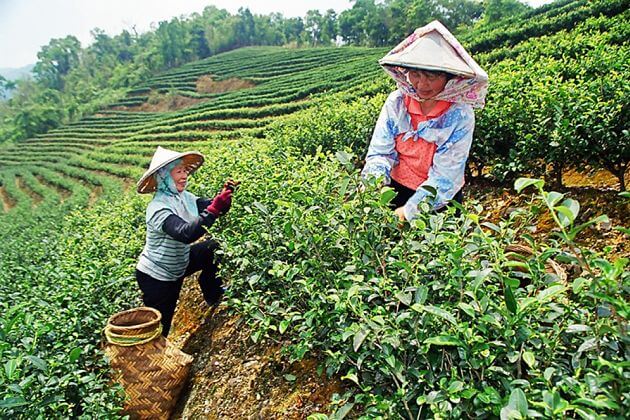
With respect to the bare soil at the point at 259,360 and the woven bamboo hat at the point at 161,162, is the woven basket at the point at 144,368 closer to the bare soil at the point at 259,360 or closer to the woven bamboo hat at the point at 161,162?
the bare soil at the point at 259,360

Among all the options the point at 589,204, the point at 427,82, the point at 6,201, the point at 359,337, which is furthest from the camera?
the point at 6,201

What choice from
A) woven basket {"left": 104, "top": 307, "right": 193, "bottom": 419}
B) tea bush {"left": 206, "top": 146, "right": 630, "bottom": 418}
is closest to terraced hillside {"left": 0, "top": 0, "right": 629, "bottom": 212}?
tea bush {"left": 206, "top": 146, "right": 630, "bottom": 418}

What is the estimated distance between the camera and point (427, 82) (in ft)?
7.46

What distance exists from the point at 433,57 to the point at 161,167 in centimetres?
187

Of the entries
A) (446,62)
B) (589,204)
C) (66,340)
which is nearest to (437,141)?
(446,62)

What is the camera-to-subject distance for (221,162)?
3883mm

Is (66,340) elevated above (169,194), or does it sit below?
below

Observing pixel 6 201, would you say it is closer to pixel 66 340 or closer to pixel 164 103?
pixel 164 103

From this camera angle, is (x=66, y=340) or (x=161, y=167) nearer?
(x=66, y=340)

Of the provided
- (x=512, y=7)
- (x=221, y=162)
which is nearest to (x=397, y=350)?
(x=221, y=162)

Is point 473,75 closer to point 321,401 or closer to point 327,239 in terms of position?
point 327,239

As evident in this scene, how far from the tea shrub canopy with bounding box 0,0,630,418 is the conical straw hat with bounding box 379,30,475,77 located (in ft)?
1.98

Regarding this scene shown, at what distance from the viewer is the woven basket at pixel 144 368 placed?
7.96 ft

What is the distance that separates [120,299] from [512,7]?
121ft
